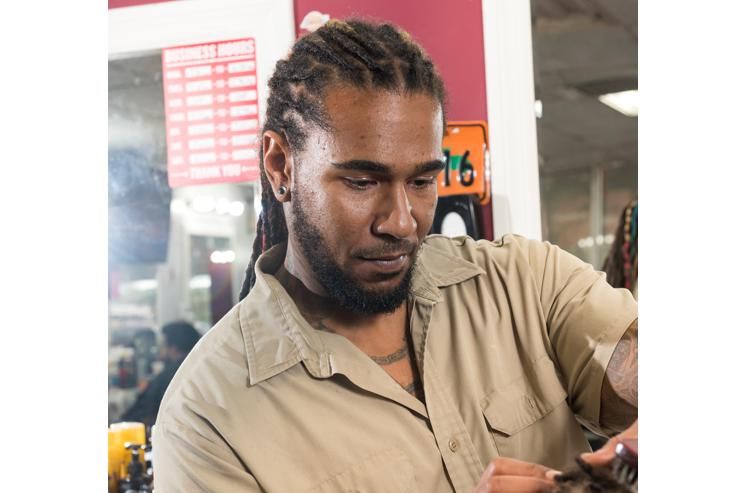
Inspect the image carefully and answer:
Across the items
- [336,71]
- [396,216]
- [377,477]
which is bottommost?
[377,477]

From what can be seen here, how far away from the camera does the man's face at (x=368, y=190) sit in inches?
23.5

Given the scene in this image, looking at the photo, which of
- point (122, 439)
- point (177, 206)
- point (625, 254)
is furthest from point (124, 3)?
point (625, 254)

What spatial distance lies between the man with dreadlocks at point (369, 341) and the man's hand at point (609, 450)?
37 mm

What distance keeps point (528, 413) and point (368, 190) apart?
0.25 meters

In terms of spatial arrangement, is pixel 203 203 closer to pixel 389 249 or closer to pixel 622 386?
pixel 389 249

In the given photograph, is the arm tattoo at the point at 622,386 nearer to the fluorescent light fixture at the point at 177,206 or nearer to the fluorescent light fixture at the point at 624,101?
the fluorescent light fixture at the point at 624,101

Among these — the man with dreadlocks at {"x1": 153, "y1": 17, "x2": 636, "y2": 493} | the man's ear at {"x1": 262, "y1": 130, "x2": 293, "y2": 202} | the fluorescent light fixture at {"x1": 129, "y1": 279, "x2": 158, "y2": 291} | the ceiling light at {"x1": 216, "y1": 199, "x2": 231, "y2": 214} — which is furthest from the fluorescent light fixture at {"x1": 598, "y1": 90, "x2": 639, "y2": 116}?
the fluorescent light fixture at {"x1": 129, "y1": 279, "x2": 158, "y2": 291}

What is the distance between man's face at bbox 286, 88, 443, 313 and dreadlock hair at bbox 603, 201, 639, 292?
0.50 feet

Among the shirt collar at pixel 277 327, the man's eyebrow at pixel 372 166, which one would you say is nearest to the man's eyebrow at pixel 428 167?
the man's eyebrow at pixel 372 166

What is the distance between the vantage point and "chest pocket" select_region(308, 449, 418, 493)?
25.7 inches

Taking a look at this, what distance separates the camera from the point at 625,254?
24.9 inches

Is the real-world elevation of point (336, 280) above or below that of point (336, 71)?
below
